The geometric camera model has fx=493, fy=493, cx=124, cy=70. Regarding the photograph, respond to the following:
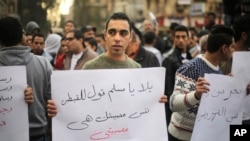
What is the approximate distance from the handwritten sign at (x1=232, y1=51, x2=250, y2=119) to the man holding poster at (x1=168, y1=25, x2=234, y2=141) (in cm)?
7

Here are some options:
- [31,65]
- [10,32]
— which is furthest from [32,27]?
[10,32]

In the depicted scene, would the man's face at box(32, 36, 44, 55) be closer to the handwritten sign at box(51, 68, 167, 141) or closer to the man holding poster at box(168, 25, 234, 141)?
the man holding poster at box(168, 25, 234, 141)

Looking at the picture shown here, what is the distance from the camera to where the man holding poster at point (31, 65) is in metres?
3.57

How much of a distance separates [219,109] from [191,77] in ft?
1.04

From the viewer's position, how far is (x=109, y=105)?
3.35 meters

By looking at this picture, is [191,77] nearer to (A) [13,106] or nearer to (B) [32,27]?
(A) [13,106]

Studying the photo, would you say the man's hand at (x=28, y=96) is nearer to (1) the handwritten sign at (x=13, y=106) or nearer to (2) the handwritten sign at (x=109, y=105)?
(1) the handwritten sign at (x=13, y=106)

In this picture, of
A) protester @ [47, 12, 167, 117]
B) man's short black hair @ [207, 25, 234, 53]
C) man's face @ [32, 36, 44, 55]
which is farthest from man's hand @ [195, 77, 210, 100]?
man's face @ [32, 36, 44, 55]

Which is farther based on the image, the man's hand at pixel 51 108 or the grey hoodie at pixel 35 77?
the grey hoodie at pixel 35 77

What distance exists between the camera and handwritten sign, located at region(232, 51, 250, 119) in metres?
3.86

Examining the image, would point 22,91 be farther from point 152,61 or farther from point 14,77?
point 152,61

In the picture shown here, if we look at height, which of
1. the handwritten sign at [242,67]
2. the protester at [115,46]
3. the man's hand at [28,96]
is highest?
the protester at [115,46]

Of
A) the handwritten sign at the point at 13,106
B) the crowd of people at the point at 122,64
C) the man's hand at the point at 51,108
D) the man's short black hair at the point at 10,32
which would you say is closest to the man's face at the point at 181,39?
the crowd of people at the point at 122,64

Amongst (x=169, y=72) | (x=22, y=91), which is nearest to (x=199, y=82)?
(x=22, y=91)
